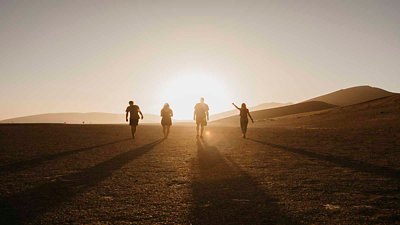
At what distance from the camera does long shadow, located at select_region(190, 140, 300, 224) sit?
512 centimetres

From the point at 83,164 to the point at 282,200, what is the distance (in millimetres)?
6881

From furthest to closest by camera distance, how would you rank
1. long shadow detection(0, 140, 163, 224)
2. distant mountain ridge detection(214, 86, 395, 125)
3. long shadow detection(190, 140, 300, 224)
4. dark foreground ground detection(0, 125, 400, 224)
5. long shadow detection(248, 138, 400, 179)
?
distant mountain ridge detection(214, 86, 395, 125)
long shadow detection(248, 138, 400, 179)
long shadow detection(0, 140, 163, 224)
dark foreground ground detection(0, 125, 400, 224)
long shadow detection(190, 140, 300, 224)

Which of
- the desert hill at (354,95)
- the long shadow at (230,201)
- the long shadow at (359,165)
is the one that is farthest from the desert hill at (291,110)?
the long shadow at (230,201)

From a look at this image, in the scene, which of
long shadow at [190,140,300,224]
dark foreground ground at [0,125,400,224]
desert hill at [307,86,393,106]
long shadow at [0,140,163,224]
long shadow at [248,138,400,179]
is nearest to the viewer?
long shadow at [190,140,300,224]

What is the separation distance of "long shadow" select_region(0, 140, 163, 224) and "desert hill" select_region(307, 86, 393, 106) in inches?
4050

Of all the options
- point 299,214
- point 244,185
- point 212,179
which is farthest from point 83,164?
point 299,214

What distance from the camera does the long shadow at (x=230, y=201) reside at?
512cm

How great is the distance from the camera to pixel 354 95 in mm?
112188

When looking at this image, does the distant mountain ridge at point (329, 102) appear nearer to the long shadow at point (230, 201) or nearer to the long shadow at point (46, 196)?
the long shadow at point (230, 201)

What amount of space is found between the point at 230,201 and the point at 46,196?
3524 millimetres

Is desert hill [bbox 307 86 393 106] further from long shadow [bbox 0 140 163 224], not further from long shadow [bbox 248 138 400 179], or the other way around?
long shadow [bbox 0 140 163 224]

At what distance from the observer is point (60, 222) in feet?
16.6

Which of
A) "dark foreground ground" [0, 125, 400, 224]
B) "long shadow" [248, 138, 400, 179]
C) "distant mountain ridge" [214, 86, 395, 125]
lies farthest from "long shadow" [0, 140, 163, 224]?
"distant mountain ridge" [214, 86, 395, 125]

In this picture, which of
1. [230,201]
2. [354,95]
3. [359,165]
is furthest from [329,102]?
[230,201]
